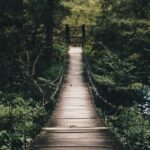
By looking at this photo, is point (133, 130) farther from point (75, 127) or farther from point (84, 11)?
→ point (84, 11)

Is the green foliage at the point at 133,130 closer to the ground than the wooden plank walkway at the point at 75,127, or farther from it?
closer to the ground

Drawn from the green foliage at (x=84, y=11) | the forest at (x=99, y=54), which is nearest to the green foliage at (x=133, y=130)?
the forest at (x=99, y=54)

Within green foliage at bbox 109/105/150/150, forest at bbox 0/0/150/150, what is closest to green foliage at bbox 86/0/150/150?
forest at bbox 0/0/150/150

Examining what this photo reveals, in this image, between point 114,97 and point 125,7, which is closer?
point 114,97

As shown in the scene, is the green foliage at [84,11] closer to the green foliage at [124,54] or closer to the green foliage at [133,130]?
the green foliage at [124,54]

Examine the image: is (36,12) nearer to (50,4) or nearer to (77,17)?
(50,4)

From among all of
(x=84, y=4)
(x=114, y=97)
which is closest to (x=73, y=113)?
(x=114, y=97)

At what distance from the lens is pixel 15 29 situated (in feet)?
85.5

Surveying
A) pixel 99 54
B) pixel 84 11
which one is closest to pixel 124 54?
pixel 99 54

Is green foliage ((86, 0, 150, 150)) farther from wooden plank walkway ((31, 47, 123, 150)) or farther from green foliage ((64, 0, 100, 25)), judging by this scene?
green foliage ((64, 0, 100, 25))

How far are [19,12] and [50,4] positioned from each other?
247 centimetres

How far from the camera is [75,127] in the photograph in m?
16.2

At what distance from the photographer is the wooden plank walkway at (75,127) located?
13031mm

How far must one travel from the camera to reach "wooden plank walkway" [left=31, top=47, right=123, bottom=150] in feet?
42.8
